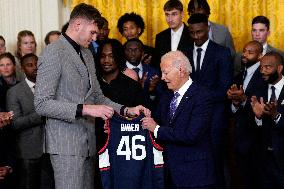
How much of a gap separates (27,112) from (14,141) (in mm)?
291

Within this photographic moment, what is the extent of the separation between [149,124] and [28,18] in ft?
10.4

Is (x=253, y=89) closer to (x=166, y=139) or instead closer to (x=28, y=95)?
(x=166, y=139)

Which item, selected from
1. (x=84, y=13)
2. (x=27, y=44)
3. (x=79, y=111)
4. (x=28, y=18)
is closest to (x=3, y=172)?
(x=79, y=111)

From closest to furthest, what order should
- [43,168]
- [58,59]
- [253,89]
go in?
[58,59], [253,89], [43,168]

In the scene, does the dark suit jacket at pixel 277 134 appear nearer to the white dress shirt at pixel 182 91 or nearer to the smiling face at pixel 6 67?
the white dress shirt at pixel 182 91

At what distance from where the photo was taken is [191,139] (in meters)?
3.93

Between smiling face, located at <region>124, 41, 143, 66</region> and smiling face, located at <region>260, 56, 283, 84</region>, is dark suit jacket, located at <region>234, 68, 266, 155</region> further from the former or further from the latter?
smiling face, located at <region>124, 41, 143, 66</region>

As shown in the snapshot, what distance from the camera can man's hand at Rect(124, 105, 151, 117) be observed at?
414 centimetres

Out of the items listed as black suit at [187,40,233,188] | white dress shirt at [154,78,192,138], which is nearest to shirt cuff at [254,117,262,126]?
black suit at [187,40,233,188]

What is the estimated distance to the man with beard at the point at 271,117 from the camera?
4723 millimetres

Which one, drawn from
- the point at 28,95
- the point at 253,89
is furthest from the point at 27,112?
the point at 253,89

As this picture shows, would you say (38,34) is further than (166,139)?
Yes

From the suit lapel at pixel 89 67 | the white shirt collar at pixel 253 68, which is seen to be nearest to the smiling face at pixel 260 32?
the white shirt collar at pixel 253 68

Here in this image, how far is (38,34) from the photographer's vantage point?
22.2 ft
